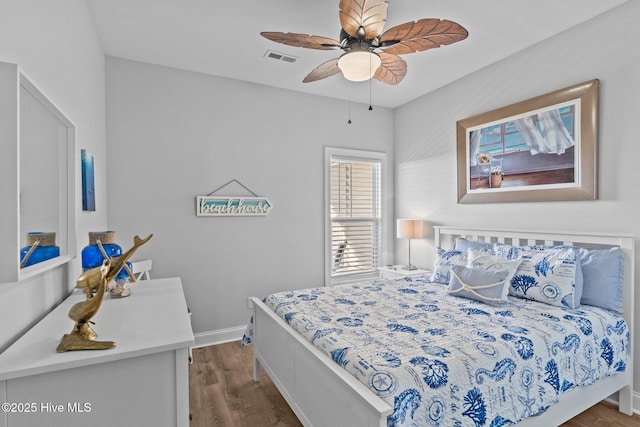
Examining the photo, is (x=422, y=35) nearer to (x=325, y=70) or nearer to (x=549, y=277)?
(x=325, y=70)

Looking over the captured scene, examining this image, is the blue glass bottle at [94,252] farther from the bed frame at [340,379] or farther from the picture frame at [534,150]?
the picture frame at [534,150]

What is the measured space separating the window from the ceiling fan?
2.05 m

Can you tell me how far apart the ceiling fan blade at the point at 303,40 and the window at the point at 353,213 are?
6.84ft

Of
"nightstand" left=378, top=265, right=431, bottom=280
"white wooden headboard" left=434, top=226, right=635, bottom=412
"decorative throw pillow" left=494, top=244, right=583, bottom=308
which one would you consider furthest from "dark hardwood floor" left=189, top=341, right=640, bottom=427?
"nightstand" left=378, top=265, right=431, bottom=280

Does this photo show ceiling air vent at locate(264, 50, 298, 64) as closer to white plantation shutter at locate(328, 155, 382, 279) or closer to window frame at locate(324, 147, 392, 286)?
window frame at locate(324, 147, 392, 286)

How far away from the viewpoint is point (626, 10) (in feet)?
7.64

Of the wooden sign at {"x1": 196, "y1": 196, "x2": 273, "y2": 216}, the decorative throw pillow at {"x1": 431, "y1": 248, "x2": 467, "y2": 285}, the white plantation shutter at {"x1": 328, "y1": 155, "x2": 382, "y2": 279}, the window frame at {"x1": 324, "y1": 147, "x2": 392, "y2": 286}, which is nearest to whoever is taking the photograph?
the decorative throw pillow at {"x1": 431, "y1": 248, "x2": 467, "y2": 285}

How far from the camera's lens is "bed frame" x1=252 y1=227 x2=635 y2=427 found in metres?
1.45

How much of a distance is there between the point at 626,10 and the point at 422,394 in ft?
9.59

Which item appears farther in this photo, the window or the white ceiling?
the window

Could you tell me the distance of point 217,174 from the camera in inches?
138

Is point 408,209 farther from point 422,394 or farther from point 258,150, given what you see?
point 422,394

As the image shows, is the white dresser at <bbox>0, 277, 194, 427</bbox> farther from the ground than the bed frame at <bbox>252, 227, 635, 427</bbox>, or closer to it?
farther from the ground

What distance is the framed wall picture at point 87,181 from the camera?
205cm
